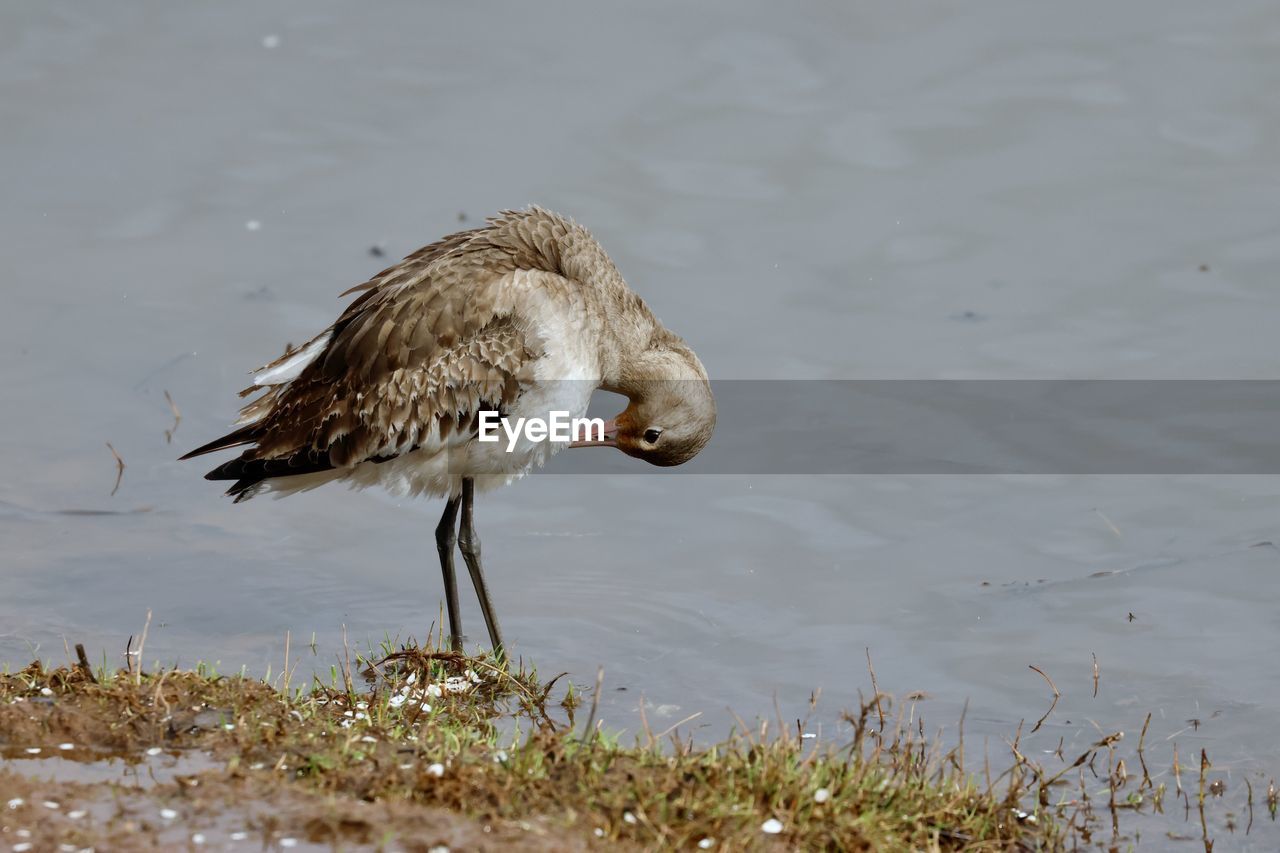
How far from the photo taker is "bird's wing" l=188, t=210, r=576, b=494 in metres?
8.16

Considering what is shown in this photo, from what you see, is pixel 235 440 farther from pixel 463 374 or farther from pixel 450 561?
pixel 450 561

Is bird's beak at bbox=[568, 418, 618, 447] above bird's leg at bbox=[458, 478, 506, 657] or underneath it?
above

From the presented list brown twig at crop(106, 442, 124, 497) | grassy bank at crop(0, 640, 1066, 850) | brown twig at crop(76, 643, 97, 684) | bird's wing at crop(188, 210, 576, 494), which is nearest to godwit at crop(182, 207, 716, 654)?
bird's wing at crop(188, 210, 576, 494)

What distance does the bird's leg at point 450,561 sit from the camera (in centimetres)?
865

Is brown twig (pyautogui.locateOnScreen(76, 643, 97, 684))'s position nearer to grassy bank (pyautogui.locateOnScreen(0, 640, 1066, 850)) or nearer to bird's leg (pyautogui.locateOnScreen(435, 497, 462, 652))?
grassy bank (pyautogui.locateOnScreen(0, 640, 1066, 850))

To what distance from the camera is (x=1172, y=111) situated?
47.3 feet

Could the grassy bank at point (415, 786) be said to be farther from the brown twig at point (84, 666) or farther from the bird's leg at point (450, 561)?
the bird's leg at point (450, 561)

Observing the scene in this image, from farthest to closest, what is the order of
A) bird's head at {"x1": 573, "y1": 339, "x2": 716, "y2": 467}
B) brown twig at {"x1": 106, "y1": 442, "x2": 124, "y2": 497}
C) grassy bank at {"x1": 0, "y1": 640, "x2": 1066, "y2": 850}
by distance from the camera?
1. brown twig at {"x1": 106, "y1": 442, "x2": 124, "y2": 497}
2. bird's head at {"x1": 573, "y1": 339, "x2": 716, "y2": 467}
3. grassy bank at {"x1": 0, "y1": 640, "x2": 1066, "y2": 850}

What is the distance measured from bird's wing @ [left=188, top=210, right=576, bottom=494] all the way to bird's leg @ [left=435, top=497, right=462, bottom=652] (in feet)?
2.76

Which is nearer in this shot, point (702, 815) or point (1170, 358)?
point (702, 815)

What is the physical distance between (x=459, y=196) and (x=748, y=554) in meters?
4.51

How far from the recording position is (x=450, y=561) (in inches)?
351

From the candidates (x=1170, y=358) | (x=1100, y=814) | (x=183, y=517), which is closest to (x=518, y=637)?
(x=183, y=517)

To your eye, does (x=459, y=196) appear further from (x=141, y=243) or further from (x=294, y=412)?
(x=294, y=412)
